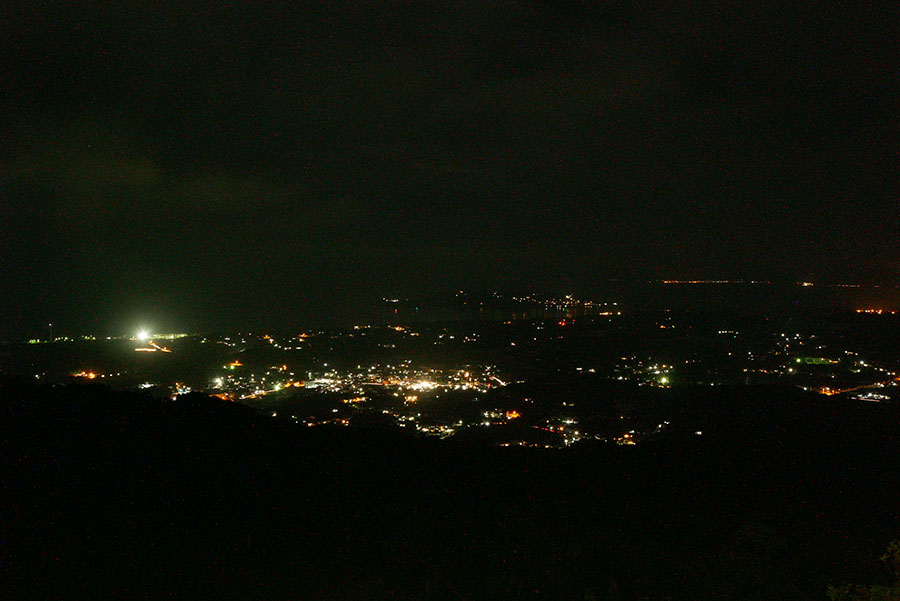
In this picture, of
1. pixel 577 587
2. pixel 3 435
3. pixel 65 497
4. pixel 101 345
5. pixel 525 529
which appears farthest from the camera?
pixel 101 345

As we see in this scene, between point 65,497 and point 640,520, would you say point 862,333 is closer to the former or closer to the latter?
point 640,520

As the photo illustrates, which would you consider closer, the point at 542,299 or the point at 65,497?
the point at 65,497

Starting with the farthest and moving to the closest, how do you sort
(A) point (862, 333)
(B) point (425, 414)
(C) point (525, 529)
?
(A) point (862, 333)
(B) point (425, 414)
(C) point (525, 529)

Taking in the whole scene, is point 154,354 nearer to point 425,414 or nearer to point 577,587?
point 425,414

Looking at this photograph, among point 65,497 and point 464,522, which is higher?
point 65,497

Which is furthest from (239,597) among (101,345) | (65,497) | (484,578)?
(101,345)

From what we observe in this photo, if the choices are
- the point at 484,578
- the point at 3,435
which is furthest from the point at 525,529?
the point at 3,435

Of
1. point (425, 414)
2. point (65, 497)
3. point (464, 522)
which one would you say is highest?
point (65, 497)
